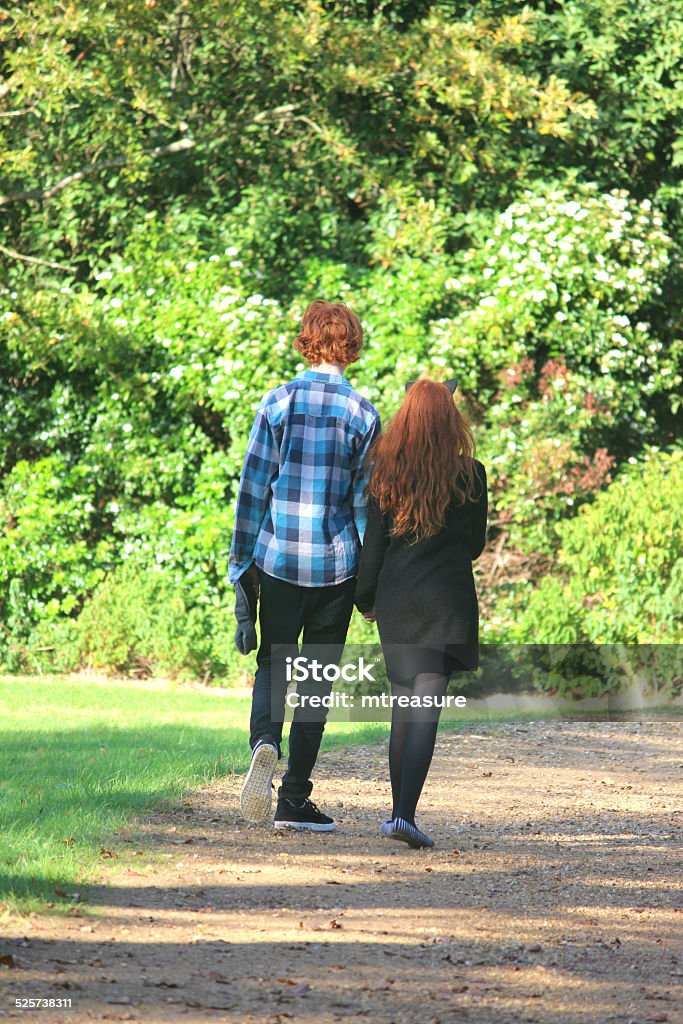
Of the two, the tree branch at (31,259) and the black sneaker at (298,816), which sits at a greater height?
the tree branch at (31,259)

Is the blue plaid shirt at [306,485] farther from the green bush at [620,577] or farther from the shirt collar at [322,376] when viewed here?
the green bush at [620,577]

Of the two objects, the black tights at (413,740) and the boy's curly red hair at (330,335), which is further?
the boy's curly red hair at (330,335)

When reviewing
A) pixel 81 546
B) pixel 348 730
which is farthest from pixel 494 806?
pixel 81 546

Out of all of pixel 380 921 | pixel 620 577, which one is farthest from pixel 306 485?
pixel 620 577

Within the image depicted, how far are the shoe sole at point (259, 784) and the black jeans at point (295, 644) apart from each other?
0.09 meters

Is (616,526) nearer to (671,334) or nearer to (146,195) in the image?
(671,334)

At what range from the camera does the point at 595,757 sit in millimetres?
6930

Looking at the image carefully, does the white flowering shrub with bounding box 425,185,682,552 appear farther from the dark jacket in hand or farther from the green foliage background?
the dark jacket in hand

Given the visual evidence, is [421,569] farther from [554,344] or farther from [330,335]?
[554,344]

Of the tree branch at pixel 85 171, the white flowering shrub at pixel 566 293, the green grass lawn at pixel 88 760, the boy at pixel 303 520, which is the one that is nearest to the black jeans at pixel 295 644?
the boy at pixel 303 520

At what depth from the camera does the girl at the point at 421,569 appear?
454 centimetres

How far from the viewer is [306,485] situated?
470cm

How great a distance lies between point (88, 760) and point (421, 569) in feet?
7.87

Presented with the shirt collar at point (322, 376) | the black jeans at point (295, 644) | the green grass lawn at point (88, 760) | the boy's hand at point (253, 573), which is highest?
the shirt collar at point (322, 376)
